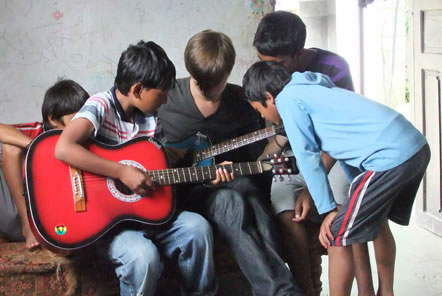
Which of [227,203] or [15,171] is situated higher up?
[15,171]

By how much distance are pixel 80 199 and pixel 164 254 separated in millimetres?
382

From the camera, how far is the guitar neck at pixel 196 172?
7.09 feet

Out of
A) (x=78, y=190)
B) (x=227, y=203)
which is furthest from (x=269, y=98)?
(x=78, y=190)

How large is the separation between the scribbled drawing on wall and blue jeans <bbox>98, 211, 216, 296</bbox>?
63.8 inches

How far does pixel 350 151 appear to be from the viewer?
2.05m

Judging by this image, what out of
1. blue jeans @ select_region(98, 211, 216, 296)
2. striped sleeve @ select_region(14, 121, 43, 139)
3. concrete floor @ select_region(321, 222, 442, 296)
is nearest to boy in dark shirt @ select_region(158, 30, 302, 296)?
blue jeans @ select_region(98, 211, 216, 296)

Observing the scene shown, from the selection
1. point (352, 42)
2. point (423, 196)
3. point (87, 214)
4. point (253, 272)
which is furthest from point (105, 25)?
point (352, 42)

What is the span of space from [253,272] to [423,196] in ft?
6.21

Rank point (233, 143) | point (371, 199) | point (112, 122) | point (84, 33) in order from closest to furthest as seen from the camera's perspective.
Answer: point (371, 199) < point (112, 122) < point (233, 143) < point (84, 33)

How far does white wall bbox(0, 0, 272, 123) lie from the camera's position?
10.6 feet

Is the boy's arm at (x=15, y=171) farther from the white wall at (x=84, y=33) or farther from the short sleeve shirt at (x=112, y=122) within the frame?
the white wall at (x=84, y=33)

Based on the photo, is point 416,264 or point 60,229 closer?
point 60,229

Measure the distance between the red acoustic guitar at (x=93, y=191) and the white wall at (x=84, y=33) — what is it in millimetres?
1267

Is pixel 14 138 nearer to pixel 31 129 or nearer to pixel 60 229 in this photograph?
pixel 31 129
